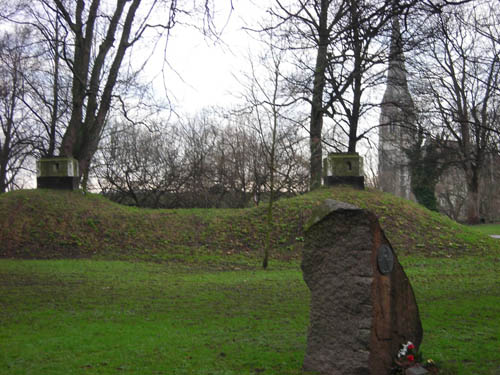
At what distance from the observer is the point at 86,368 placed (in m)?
5.43

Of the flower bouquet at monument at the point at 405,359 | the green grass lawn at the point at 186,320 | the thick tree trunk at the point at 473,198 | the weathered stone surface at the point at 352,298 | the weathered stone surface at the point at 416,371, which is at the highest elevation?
the thick tree trunk at the point at 473,198

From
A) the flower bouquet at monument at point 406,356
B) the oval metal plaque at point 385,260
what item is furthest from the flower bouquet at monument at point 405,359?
the oval metal plaque at point 385,260

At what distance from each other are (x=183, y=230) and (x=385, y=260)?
13.7 m

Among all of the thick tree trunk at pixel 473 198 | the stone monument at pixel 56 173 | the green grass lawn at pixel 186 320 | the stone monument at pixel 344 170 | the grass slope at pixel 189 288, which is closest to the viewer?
the green grass lawn at pixel 186 320

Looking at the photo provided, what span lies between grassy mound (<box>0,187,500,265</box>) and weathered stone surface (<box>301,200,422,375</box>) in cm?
1040

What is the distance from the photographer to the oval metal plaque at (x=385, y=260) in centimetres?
499

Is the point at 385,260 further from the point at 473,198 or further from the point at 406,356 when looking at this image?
the point at 473,198

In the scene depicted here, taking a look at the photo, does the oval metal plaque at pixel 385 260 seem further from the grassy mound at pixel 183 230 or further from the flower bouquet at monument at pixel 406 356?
the grassy mound at pixel 183 230

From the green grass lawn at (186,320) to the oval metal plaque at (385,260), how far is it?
1.34m

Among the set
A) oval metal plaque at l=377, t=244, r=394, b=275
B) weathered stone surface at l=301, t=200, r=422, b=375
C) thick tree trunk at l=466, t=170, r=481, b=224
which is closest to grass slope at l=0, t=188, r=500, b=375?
weathered stone surface at l=301, t=200, r=422, b=375

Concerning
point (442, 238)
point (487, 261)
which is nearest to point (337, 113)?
point (442, 238)

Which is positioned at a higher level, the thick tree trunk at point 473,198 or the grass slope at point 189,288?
the thick tree trunk at point 473,198

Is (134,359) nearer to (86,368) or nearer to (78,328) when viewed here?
(86,368)

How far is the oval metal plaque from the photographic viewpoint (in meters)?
4.99
